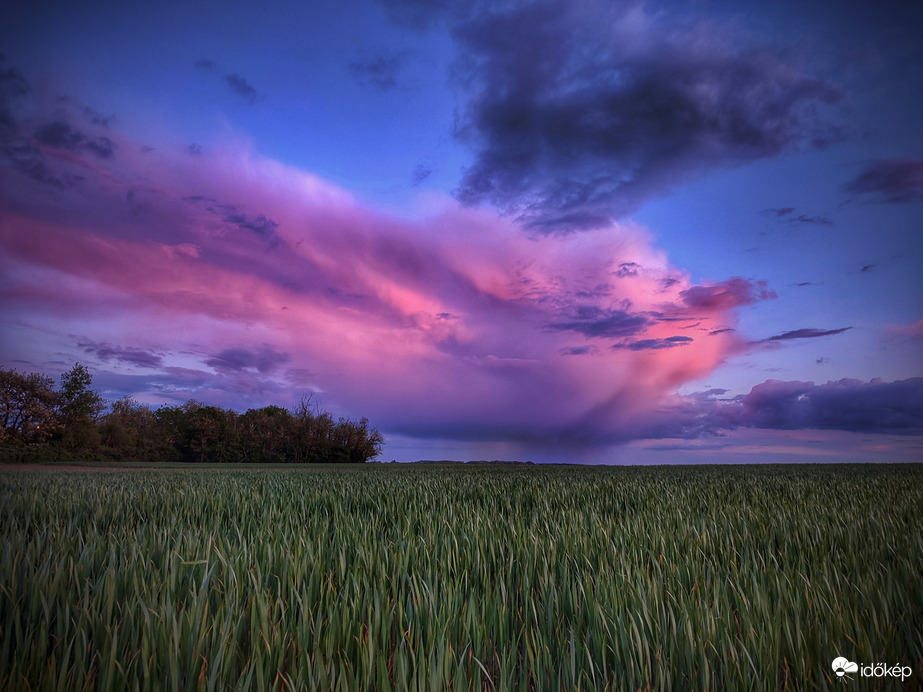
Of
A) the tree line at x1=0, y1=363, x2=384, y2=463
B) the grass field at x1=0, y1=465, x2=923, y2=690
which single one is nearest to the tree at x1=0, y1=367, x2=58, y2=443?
the tree line at x1=0, y1=363, x2=384, y2=463

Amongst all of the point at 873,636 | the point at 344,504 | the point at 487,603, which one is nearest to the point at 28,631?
the point at 487,603

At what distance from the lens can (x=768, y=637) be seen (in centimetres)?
228

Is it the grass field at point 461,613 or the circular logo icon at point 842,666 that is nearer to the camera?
the grass field at point 461,613

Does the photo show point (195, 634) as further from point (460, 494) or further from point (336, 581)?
point (460, 494)

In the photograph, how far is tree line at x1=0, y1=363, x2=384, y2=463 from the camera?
43.8 meters

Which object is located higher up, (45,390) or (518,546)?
(45,390)

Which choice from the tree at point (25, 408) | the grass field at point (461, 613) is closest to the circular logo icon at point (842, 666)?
the grass field at point (461, 613)

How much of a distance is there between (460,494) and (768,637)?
6656 mm

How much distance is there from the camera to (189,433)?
57500 mm

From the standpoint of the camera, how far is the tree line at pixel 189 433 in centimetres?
4381

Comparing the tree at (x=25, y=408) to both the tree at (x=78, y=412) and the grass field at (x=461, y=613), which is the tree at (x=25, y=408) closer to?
the tree at (x=78, y=412)

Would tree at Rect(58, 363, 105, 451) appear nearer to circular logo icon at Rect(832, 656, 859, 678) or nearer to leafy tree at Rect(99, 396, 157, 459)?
leafy tree at Rect(99, 396, 157, 459)

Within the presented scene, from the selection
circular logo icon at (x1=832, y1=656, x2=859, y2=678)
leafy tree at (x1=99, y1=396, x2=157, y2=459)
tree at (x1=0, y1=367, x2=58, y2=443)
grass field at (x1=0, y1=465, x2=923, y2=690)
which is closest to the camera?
grass field at (x1=0, y1=465, x2=923, y2=690)

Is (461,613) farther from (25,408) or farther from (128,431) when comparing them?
(128,431)
